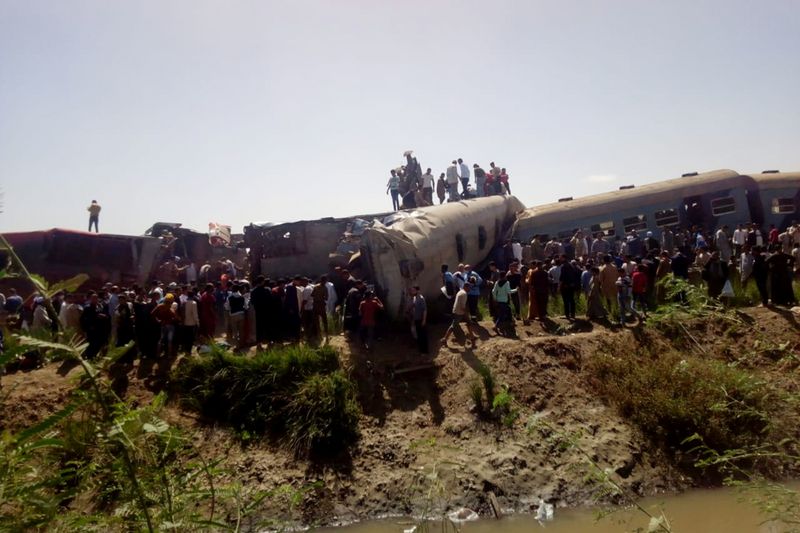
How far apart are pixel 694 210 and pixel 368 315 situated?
13681mm

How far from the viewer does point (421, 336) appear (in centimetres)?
1291

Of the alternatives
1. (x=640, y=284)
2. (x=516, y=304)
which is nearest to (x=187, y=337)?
(x=516, y=304)

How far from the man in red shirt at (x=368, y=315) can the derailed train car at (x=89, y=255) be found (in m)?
9.05

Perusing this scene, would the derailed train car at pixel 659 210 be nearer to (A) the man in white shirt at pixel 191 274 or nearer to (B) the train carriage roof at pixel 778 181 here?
(B) the train carriage roof at pixel 778 181

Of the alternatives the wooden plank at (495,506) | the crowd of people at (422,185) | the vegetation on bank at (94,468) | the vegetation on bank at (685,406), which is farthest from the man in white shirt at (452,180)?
the vegetation on bank at (94,468)

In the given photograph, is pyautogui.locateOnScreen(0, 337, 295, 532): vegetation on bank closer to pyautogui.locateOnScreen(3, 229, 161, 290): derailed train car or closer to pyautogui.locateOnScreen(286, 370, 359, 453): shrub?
pyautogui.locateOnScreen(286, 370, 359, 453): shrub

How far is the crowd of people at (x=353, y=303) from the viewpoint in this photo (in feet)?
41.8

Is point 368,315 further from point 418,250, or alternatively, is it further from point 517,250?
point 517,250

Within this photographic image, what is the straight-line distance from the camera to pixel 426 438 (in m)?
11.2

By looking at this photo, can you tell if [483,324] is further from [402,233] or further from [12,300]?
[12,300]

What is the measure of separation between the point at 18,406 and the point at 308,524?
6.20m

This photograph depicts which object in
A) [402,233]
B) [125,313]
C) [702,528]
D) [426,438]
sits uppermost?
[402,233]

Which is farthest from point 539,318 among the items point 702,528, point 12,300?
point 12,300

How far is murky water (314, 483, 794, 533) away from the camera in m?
8.92
